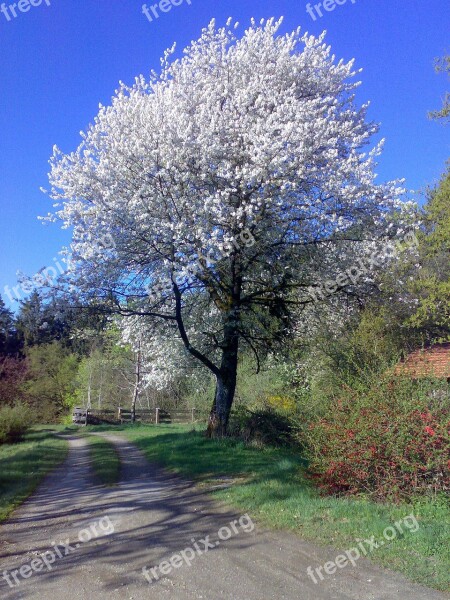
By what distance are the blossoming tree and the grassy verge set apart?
4.71m

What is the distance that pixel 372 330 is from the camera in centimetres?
1883

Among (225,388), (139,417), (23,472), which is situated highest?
(225,388)

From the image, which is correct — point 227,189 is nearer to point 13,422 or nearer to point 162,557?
point 162,557

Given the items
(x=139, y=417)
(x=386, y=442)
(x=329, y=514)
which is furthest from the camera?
(x=139, y=417)

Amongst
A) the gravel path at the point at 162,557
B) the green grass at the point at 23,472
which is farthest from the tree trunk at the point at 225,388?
the gravel path at the point at 162,557

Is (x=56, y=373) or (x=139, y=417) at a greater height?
(x=56, y=373)

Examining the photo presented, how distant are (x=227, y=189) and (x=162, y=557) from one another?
9101mm

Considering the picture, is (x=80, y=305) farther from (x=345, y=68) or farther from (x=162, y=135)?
(x=345, y=68)

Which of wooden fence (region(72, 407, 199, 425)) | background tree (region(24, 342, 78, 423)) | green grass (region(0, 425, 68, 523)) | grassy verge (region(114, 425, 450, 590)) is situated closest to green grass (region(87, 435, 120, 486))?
green grass (region(0, 425, 68, 523))

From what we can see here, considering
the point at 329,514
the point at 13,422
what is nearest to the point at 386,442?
the point at 329,514

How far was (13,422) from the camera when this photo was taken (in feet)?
75.7

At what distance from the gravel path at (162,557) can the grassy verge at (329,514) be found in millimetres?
240

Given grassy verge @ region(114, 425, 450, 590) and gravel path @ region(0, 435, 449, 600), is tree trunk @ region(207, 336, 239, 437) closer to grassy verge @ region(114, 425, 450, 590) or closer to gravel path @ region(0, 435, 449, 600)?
grassy verge @ region(114, 425, 450, 590)

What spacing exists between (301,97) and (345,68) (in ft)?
5.34
